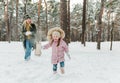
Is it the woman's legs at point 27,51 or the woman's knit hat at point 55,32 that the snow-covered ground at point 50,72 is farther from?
the woman's knit hat at point 55,32

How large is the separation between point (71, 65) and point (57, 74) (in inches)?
75.4

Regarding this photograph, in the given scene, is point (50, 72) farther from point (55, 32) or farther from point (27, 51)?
point (27, 51)

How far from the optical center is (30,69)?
10.1 m

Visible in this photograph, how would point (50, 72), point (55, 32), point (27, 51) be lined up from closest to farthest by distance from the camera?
1. point (55, 32)
2. point (50, 72)
3. point (27, 51)

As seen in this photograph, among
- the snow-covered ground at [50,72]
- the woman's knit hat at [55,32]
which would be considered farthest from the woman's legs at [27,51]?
the woman's knit hat at [55,32]

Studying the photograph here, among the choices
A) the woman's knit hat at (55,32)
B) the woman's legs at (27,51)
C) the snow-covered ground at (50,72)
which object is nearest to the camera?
the snow-covered ground at (50,72)

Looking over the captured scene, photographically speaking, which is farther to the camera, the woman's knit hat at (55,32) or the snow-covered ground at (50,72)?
the woman's knit hat at (55,32)

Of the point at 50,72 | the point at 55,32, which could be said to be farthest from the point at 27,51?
the point at 55,32

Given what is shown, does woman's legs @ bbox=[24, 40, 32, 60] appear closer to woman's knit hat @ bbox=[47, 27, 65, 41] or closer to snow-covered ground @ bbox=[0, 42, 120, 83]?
snow-covered ground @ bbox=[0, 42, 120, 83]

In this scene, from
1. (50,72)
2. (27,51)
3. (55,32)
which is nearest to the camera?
(55,32)

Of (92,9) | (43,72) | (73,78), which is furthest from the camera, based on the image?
(92,9)

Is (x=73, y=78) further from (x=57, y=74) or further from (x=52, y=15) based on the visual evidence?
(x=52, y=15)

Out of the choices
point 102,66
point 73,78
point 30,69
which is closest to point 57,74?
point 73,78

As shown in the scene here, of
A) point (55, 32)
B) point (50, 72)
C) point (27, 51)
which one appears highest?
point (55, 32)
